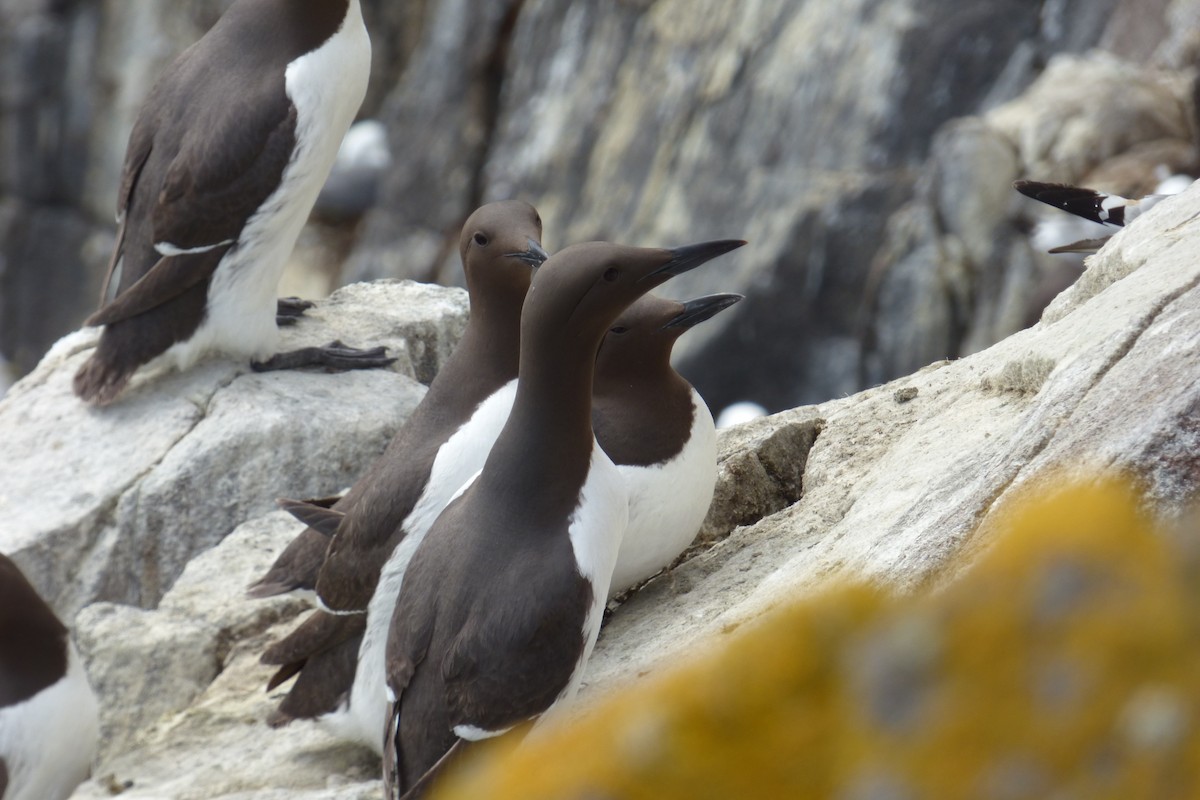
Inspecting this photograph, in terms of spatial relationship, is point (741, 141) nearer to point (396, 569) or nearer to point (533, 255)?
point (533, 255)

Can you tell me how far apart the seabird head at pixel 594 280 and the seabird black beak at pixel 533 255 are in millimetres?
768

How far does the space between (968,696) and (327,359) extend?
5.03 metres

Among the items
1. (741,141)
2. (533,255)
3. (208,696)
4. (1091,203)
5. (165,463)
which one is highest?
(533,255)

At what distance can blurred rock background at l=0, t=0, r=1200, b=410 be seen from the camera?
1176cm

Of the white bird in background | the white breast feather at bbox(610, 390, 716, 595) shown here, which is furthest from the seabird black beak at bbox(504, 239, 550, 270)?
the white bird in background

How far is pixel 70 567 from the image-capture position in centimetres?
528

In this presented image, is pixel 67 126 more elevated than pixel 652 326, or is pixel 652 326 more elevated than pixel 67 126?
pixel 652 326

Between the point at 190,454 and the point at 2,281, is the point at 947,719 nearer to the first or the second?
the point at 190,454

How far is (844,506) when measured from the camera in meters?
3.57

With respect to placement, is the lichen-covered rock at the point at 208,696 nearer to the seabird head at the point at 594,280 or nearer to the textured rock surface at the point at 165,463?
the textured rock surface at the point at 165,463

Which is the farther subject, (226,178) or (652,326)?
(226,178)

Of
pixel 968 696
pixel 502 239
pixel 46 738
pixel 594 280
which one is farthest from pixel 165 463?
pixel 968 696

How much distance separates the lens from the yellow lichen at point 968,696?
86 centimetres

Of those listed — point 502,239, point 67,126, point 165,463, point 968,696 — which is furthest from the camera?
point 67,126
